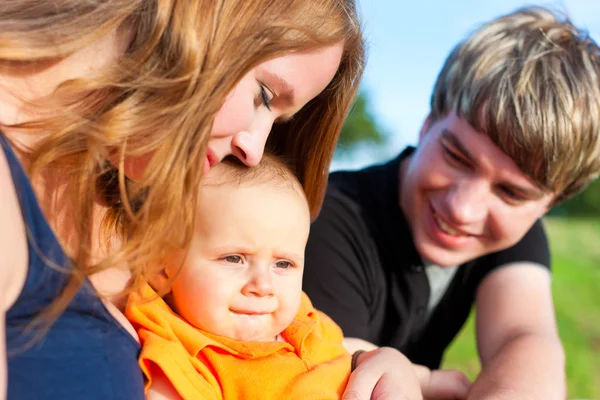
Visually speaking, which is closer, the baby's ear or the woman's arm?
the woman's arm

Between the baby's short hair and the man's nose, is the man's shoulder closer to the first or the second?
the man's nose

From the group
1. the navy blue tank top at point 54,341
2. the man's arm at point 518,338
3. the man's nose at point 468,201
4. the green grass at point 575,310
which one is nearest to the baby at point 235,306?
the navy blue tank top at point 54,341

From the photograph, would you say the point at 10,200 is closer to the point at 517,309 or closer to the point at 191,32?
the point at 191,32

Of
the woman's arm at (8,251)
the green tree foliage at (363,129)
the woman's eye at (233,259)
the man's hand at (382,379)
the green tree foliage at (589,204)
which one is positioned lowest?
the green tree foliage at (363,129)

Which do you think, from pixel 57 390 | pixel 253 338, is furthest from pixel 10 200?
pixel 253 338

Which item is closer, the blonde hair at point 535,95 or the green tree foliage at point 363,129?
the blonde hair at point 535,95

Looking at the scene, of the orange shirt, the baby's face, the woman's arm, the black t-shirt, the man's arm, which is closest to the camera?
the woman's arm

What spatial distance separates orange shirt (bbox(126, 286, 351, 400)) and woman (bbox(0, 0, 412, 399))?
6cm

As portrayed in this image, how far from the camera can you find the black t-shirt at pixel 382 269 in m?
2.41

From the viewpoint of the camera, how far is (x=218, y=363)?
5.23 ft

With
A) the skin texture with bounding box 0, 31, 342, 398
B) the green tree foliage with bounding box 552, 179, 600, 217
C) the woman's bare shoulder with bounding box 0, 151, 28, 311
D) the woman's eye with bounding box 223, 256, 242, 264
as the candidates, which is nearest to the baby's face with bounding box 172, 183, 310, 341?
the woman's eye with bounding box 223, 256, 242, 264

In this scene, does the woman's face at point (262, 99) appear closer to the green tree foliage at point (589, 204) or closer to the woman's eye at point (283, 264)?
the woman's eye at point (283, 264)

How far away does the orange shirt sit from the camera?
1.52m

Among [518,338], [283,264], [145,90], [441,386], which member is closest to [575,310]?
[518,338]
